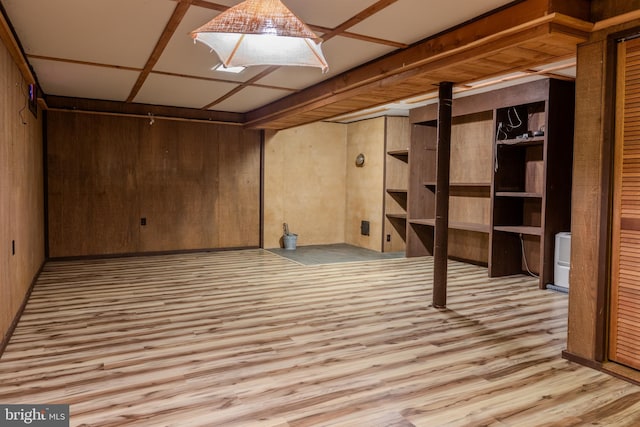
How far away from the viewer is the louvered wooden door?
2.81 meters

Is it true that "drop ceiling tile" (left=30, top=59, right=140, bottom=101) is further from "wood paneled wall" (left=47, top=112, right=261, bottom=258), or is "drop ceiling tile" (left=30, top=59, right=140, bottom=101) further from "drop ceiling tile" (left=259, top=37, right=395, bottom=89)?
"drop ceiling tile" (left=259, top=37, right=395, bottom=89)

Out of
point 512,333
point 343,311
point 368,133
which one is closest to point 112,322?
point 343,311

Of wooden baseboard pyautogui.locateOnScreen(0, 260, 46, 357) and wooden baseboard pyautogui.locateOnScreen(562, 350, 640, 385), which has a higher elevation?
wooden baseboard pyautogui.locateOnScreen(0, 260, 46, 357)

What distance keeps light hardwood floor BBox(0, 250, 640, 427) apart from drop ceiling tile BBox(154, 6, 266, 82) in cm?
241

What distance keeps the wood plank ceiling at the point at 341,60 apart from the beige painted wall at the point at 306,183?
1.53 meters

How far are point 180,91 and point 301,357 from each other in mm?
4274

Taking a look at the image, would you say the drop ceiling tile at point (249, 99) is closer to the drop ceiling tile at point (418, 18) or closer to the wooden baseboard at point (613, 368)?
the drop ceiling tile at point (418, 18)

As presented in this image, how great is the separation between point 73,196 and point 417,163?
17.8ft

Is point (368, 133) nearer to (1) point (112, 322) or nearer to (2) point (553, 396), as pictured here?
(1) point (112, 322)

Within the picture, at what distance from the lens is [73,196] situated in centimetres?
688

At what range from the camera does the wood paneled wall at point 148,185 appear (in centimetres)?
683

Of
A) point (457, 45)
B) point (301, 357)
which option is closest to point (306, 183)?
point (457, 45)

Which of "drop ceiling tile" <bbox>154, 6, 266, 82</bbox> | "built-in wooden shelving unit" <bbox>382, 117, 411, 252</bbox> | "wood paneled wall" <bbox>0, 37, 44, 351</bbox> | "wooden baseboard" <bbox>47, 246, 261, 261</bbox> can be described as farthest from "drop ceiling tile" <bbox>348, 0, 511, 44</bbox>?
"wooden baseboard" <bbox>47, 246, 261, 261</bbox>

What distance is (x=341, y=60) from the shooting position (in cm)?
432
